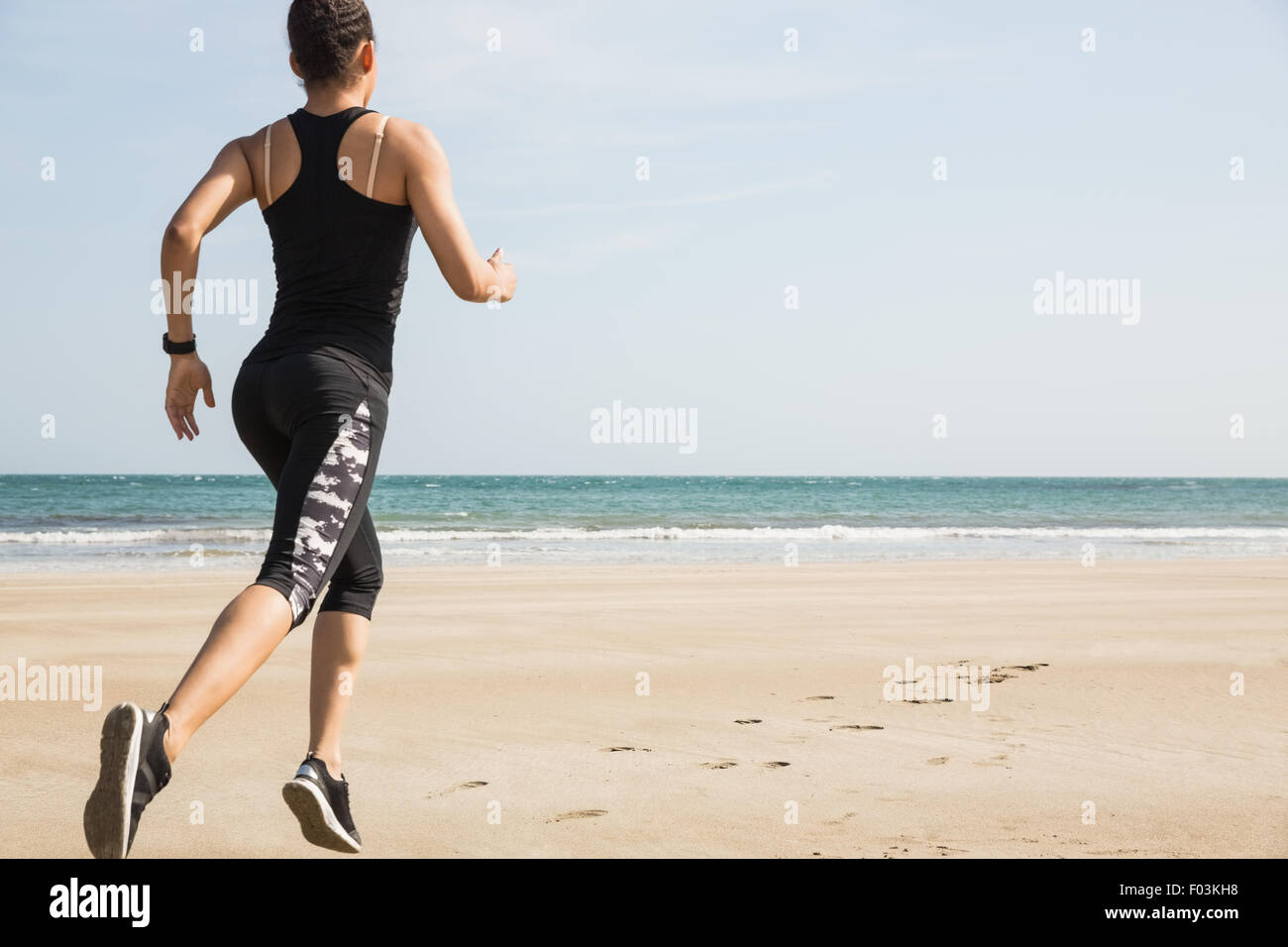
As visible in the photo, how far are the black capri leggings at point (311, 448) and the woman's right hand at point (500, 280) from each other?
1.12ft

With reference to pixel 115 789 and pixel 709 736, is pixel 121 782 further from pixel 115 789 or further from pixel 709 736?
pixel 709 736

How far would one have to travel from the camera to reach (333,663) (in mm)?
2621

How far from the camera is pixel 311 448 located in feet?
7.28

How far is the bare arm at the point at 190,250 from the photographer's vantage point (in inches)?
85.0

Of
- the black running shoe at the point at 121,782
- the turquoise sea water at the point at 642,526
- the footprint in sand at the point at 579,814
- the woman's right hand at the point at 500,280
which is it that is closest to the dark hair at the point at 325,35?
the woman's right hand at the point at 500,280

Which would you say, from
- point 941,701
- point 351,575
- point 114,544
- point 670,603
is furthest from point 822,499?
point 351,575

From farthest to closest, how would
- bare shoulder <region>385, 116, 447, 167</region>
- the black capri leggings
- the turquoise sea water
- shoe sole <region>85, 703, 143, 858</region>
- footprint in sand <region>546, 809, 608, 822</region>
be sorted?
the turquoise sea water, footprint in sand <region>546, 809, 608, 822</region>, bare shoulder <region>385, 116, 447, 167</region>, the black capri leggings, shoe sole <region>85, 703, 143, 858</region>

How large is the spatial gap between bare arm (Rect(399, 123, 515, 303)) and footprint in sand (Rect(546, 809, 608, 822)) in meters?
1.71

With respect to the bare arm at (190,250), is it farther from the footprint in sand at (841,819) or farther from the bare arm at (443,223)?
the footprint in sand at (841,819)

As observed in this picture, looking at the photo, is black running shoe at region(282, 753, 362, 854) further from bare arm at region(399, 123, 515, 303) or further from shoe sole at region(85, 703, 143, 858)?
bare arm at region(399, 123, 515, 303)

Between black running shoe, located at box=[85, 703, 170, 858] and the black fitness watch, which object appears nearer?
black running shoe, located at box=[85, 703, 170, 858]

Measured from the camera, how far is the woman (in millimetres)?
2195

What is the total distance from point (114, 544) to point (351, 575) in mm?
17631

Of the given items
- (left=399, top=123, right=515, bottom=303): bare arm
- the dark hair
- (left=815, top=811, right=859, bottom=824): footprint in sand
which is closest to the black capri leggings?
(left=399, top=123, right=515, bottom=303): bare arm
